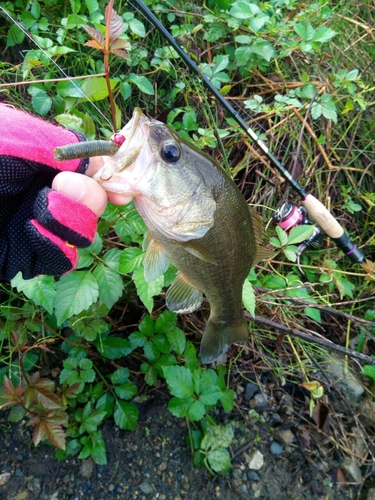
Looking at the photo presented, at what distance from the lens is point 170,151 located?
1.34m

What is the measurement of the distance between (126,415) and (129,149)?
142 centimetres

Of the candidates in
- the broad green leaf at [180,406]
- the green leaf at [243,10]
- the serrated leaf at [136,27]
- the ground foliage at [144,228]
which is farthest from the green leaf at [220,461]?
the green leaf at [243,10]

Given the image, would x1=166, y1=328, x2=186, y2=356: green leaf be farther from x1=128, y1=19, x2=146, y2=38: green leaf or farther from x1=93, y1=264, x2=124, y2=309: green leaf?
x1=128, y1=19, x2=146, y2=38: green leaf

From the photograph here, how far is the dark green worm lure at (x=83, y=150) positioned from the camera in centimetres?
94

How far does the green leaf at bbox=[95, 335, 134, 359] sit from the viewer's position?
82.0 inches

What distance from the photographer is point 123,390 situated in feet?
6.92

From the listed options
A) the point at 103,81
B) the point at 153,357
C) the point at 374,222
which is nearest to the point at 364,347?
the point at 374,222

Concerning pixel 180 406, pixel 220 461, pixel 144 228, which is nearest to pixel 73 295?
pixel 144 228

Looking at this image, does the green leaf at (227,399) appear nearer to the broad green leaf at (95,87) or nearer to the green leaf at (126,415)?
the green leaf at (126,415)

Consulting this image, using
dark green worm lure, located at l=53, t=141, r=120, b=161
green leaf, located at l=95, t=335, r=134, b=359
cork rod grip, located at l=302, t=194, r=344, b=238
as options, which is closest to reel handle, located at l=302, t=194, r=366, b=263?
cork rod grip, located at l=302, t=194, r=344, b=238

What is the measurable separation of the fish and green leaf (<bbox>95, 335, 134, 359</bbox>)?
57 centimetres

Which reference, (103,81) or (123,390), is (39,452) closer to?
(123,390)

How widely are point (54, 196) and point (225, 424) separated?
1.76 meters

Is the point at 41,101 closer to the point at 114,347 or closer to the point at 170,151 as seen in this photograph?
the point at 170,151
